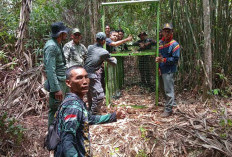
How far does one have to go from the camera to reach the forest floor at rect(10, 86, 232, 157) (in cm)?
294

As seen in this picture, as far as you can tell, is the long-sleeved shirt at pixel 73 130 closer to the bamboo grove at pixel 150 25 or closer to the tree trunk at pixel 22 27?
the bamboo grove at pixel 150 25

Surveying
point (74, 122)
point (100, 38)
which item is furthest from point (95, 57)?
point (74, 122)

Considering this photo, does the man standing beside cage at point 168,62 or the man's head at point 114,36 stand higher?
the man's head at point 114,36

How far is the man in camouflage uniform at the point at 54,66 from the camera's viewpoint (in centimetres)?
292

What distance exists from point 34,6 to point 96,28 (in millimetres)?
2062

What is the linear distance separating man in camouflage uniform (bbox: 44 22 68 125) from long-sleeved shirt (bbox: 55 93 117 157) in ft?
4.28

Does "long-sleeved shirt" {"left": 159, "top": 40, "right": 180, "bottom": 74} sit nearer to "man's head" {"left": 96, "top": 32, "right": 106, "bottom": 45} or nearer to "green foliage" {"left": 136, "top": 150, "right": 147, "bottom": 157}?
"man's head" {"left": 96, "top": 32, "right": 106, "bottom": 45}

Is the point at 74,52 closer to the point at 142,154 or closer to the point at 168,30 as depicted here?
the point at 168,30

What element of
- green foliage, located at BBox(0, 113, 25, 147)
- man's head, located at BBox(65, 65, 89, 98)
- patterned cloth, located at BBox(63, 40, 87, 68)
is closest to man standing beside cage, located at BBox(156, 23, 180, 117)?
patterned cloth, located at BBox(63, 40, 87, 68)

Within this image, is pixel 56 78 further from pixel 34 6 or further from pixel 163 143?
pixel 34 6

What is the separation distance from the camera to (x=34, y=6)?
6.03 m

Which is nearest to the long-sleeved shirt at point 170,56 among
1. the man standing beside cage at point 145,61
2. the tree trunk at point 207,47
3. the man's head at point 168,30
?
the man's head at point 168,30

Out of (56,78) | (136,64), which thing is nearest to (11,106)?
(56,78)

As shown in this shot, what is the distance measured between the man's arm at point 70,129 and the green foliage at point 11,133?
1.79m
